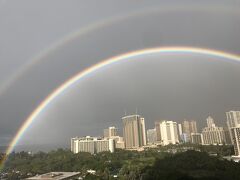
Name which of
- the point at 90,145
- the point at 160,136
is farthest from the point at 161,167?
the point at 160,136

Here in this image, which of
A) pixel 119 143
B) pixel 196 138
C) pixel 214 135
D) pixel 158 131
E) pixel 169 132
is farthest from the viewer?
pixel 158 131

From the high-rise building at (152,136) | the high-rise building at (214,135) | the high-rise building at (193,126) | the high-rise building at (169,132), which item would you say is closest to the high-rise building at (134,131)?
the high-rise building at (169,132)

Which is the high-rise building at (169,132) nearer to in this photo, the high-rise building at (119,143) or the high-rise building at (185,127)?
the high-rise building at (185,127)

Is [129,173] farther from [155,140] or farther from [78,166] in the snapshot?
[155,140]

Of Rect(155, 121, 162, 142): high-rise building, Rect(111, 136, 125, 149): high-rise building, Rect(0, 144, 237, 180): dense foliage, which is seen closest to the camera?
Rect(0, 144, 237, 180): dense foliage

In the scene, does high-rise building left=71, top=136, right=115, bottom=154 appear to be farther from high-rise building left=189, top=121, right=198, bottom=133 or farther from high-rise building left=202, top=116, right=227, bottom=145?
high-rise building left=189, top=121, right=198, bottom=133

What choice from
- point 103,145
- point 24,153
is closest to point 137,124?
point 103,145

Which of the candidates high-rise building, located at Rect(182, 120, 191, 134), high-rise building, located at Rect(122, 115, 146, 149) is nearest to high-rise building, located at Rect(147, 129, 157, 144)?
high-rise building, located at Rect(182, 120, 191, 134)

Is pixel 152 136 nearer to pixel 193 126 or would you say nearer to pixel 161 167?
pixel 193 126
